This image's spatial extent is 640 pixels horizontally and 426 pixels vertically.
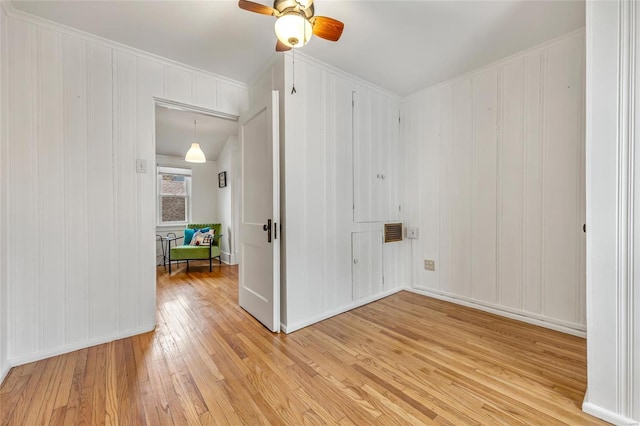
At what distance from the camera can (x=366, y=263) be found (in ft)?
10.2

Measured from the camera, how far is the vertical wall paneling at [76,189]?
209 cm

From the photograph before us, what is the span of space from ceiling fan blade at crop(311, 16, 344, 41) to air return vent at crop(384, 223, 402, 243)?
2189 millimetres

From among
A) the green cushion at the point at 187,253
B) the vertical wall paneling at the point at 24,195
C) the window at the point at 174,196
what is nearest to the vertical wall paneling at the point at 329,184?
the vertical wall paneling at the point at 24,195

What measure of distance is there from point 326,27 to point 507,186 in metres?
2.29

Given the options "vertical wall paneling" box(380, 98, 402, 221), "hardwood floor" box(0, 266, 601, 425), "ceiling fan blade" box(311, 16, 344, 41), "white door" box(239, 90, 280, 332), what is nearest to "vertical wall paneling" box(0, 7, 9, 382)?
"hardwood floor" box(0, 266, 601, 425)

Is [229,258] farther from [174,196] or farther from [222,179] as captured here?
[174,196]

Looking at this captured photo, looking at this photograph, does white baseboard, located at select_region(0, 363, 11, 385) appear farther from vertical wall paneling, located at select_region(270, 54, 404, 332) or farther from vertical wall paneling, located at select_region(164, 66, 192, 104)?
vertical wall paneling, located at select_region(164, 66, 192, 104)

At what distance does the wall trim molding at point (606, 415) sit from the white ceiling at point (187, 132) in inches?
183

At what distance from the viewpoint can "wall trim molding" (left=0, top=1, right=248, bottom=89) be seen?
1.89 m

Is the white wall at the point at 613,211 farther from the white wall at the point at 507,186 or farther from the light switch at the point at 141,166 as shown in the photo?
the light switch at the point at 141,166

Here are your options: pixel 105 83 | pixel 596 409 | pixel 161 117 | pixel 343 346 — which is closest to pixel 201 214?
pixel 161 117

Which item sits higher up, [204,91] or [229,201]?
[204,91]

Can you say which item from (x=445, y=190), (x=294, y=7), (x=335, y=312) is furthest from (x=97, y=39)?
(x=445, y=190)

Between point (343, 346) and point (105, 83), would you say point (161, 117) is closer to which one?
point (105, 83)
